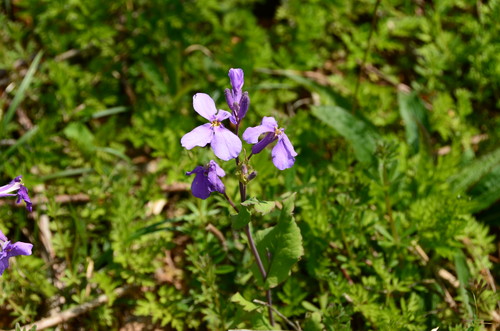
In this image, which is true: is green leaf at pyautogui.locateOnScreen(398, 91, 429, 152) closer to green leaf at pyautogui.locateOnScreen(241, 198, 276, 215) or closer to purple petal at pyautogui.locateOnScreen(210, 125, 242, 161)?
green leaf at pyautogui.locateOnScreen(241, 198, 276, 215)

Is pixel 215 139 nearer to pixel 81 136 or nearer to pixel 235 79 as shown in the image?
pixel 235 79

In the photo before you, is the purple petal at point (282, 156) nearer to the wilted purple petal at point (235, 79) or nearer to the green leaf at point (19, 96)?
the wilted purple petal at point (235, 79)

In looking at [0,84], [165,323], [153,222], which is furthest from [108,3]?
[165,323]

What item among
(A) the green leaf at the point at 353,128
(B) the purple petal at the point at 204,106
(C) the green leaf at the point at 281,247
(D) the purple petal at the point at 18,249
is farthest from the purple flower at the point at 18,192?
(A) the green leaf at the point at 353,128

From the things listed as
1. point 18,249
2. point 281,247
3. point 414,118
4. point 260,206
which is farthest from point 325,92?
point 18,249

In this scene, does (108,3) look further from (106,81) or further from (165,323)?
(165,323)

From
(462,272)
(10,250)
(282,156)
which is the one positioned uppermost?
(282,156)
